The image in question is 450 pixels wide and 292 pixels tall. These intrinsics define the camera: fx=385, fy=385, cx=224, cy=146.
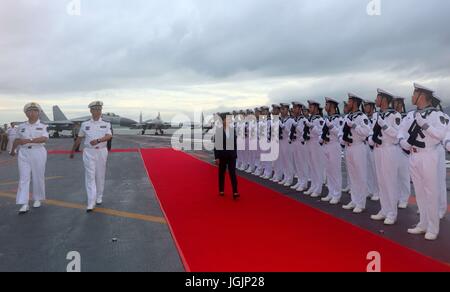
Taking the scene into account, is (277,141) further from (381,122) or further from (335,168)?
(381,122)

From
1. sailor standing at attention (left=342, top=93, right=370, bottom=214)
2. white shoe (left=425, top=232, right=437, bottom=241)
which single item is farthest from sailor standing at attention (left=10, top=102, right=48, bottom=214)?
white shoe (left=425, top=232, right=437, bottom=241)

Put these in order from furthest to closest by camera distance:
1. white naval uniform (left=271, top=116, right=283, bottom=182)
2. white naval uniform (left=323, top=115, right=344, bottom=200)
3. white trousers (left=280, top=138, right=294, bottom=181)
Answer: white naval uniform (left=271, top=116, right=283, bottom=182) < white trousers (left=280, top=138, right=294, bottom=181) < white naval uniform (left=323, top=115, right=344, bottom=200)

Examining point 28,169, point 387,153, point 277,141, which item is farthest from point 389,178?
point 28,169

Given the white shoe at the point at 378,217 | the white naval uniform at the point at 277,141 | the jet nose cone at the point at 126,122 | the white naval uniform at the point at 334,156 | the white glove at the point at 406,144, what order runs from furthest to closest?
1. the jet nose cone at the point at 126,122
2. the white naval uniform at the point at 277,141
3. the white naval uniform at the point at 334,156
4. the white shoe at the point at 378,217
5. the white glove at the point at 406,144

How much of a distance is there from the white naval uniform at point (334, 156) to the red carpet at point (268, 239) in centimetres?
89

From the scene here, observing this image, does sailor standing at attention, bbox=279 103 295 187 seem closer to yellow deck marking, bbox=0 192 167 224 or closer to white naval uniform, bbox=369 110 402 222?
white naval uniform, bbox=369 110 402 222

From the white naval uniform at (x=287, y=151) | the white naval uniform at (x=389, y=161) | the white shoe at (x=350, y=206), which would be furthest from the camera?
the white naval uniform at (x=287, y=151)

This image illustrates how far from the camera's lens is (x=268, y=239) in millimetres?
5680

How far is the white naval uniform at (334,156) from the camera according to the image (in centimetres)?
835

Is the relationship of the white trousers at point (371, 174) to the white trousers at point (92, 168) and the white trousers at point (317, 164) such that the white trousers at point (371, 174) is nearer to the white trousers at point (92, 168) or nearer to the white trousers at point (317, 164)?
the white trousers at point (317, 164)

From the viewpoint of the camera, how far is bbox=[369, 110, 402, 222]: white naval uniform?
6.75 m

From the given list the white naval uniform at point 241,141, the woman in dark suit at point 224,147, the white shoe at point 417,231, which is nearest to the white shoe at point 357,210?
the white shoe at point 417,231

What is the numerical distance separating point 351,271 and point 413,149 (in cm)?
254

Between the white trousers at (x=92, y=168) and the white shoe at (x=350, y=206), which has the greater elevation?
the white trousers at (x=92, y=168)
